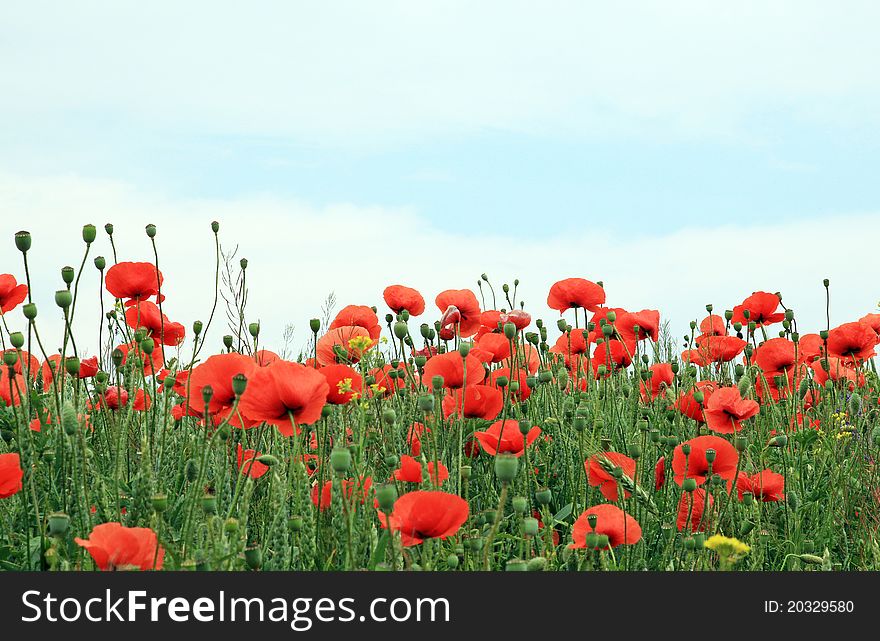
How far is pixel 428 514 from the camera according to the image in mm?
1573

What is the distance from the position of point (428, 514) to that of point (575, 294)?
2041 mm

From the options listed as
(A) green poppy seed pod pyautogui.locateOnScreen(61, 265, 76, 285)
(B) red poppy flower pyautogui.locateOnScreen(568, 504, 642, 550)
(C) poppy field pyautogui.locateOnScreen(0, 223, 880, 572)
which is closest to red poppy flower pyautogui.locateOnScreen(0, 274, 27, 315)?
(C) poppy field pyautogui.locateOnScreen(0, 223, 880, 572)

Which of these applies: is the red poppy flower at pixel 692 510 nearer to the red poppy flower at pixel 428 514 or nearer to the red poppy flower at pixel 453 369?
the red poppy flower at pixel 453 369

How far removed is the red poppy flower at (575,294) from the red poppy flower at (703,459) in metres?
1.23

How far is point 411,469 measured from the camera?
6.88 feet

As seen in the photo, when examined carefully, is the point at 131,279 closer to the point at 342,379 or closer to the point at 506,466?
the point at 342,379

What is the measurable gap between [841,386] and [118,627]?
11.8 feet

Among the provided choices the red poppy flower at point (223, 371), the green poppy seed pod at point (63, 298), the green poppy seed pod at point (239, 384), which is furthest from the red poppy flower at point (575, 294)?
the green poppy seed pod at point (239, 384)

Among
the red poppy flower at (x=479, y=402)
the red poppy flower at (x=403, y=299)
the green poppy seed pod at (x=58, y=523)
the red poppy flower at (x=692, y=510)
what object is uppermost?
the red poppy flower at (x=403, y=299)

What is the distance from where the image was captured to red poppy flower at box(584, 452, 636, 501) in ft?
7.37

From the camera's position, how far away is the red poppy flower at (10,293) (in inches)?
107

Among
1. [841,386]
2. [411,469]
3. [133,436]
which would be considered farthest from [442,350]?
[841,386]

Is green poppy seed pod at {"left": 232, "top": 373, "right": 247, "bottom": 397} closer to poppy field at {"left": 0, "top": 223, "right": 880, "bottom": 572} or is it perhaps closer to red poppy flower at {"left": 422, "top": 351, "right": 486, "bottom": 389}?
poppy field at {"left": 0, "top": 223, "right": 880, "bottom": 572}

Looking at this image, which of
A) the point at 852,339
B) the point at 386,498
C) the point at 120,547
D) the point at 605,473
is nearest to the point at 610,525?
the point at 605,473
